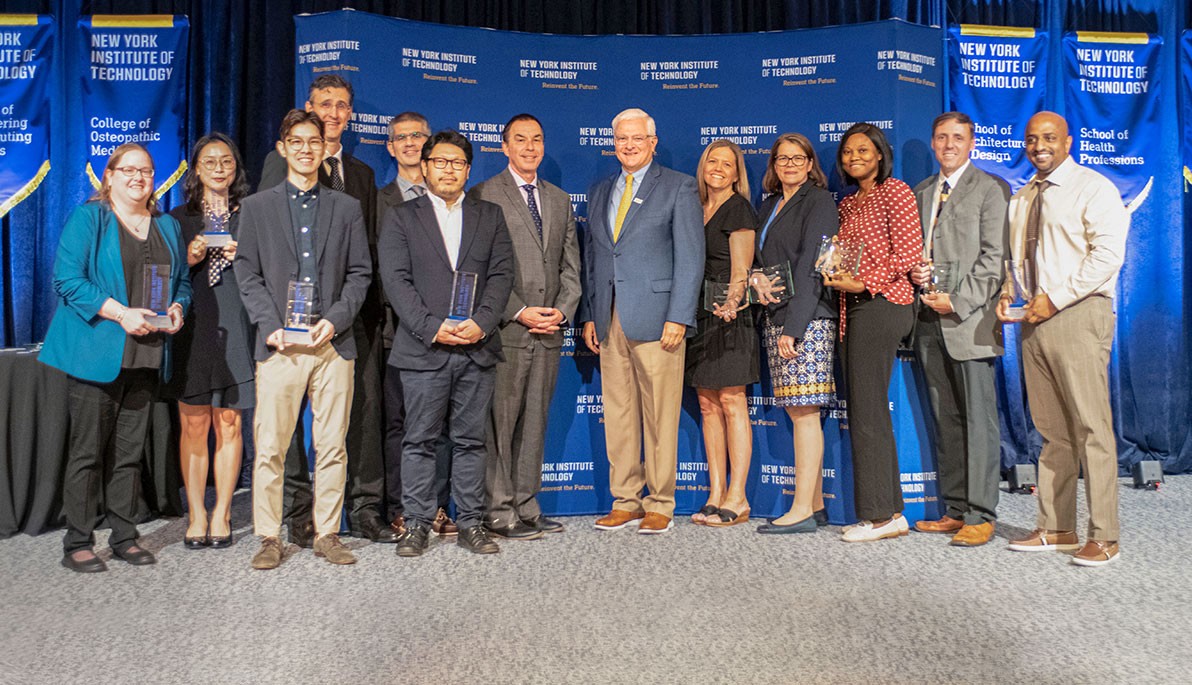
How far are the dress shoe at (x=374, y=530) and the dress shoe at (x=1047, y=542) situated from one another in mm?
2878

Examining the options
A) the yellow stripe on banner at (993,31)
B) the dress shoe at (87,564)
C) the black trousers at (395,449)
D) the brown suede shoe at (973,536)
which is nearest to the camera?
the dress shoe at (87,564)

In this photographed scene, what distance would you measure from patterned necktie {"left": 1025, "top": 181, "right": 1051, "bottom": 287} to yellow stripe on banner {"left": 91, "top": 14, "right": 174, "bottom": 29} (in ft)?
16.8

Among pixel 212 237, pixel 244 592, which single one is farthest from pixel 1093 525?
pixel 212 237

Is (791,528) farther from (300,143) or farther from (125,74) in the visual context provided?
(125,74)

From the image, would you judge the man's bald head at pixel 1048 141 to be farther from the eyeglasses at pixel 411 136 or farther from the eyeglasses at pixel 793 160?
the eyeglasses at pixel 411 136

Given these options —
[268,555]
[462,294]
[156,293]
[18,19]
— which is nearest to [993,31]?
[462,294]

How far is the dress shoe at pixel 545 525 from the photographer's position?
15.9ft

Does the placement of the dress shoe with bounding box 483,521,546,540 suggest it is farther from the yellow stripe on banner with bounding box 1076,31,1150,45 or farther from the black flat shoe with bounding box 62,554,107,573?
the yellow stripe on banner with bounding box 1076,31,1150,45

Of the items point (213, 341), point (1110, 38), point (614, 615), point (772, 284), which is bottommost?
point (614, 615)

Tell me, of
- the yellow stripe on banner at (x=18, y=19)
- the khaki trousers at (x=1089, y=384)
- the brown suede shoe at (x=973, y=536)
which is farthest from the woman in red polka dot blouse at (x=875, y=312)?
the yellow stripe on banner at (x=18, y=19)

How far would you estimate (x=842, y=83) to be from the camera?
5.29m

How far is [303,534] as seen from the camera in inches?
181

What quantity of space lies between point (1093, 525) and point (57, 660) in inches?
159

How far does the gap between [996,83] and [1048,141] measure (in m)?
2.27
